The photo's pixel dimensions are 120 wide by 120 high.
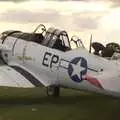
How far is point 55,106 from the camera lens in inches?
532

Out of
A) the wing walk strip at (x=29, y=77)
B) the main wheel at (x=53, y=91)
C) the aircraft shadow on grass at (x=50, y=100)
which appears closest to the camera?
the aircraft shadow on grass at (x=50, y=100)

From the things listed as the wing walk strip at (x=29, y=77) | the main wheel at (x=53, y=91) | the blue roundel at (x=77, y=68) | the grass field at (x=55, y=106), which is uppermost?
the blue roundel at (x=77, y=68)

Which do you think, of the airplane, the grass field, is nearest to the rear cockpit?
the airplane

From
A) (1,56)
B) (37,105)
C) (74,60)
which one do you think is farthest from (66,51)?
(1,56)

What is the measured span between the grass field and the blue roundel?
2.84 ft

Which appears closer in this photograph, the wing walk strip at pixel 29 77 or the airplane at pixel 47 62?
the airplane at pixel 47 62

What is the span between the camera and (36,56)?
578 inches

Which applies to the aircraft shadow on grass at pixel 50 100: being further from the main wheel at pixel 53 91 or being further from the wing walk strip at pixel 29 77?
the wing walk strip at pixel 29 77

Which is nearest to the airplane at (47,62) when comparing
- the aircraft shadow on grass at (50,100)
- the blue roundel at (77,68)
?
the blue roundel at (77,68)

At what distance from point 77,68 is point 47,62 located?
133cm

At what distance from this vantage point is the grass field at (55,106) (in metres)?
12.0

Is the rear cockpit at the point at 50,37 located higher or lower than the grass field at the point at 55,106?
higher

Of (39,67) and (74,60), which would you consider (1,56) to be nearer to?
(39,67)

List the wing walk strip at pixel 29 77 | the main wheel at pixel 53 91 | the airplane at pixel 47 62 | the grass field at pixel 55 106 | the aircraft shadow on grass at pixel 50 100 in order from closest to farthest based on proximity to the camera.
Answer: the grass field at pixel 55 106, the airplane at pixel 47 62, the aircraft shadow on grass at pixel 50 100, the wing walk strip at pixel 29 77, the main wheel at pixel 53 91
